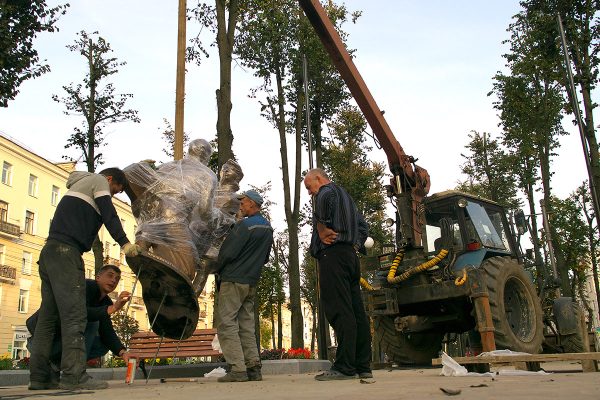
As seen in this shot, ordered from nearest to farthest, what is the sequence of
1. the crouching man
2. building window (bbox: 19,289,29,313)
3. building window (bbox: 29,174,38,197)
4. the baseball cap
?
the crouching man
the baseball cap
building window (bbox: 19,289,29,313)
building window (bbox: 29,174,38,197)

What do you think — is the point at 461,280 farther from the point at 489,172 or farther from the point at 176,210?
the point at 489,172

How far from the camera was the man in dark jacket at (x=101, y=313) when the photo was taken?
19.8ft

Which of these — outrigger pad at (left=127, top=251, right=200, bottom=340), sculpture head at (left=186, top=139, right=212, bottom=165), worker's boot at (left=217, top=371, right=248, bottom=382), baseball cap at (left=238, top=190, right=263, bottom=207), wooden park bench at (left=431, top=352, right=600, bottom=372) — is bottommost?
worker's boot at (left=217, top=371, right=248, bottom=382)

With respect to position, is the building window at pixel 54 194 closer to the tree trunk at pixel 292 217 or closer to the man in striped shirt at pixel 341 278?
the tree trunk at pixel 292 217

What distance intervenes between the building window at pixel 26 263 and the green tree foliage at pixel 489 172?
3003 cm

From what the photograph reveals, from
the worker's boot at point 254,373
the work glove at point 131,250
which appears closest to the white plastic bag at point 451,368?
the worker's boot at point 254,373

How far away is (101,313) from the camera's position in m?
6.02

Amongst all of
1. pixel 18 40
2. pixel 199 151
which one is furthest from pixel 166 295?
pixel 18 40

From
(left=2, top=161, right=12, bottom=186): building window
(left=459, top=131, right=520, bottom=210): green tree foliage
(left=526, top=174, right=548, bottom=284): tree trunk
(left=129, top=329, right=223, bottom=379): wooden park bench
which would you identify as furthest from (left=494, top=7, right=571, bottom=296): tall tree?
(left=2, top=161, right=12, bottom=186): building window

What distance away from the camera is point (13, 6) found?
1745cm

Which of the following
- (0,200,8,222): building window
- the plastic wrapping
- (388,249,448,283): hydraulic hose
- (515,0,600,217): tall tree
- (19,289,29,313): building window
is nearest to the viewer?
the plastic wrapping

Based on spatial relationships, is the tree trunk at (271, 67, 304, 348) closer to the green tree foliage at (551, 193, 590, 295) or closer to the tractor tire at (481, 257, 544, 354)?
the tractor tire at (481, 257, 544, 354)

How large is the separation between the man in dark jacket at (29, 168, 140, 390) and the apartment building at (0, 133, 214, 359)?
34.6 metres

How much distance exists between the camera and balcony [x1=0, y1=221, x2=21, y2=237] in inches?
1547
